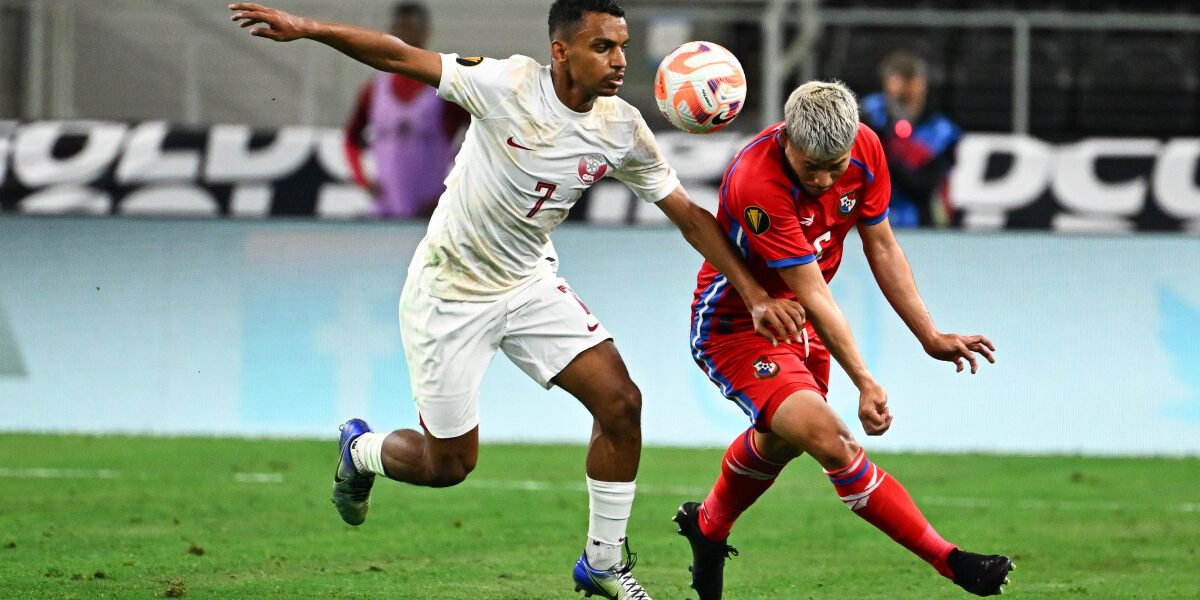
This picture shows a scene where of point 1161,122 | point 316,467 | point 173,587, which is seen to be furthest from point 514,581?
point 1161,122

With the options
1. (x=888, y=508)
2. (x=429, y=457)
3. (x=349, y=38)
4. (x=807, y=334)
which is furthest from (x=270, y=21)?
(x=888, y=508)

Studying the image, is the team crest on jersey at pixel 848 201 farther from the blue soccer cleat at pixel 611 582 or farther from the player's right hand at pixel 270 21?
the player's right hand at pixel 270 21

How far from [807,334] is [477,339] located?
1361mm

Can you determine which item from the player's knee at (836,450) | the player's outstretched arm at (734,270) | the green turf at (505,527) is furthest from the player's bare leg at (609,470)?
the player's knee at (836,450)

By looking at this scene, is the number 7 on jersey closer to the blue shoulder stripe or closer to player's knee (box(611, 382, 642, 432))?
player's knee (box(611, 382, 642, 432))

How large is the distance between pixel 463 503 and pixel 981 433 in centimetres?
427

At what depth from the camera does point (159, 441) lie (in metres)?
11.5

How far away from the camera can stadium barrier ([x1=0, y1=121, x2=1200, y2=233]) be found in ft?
37.1

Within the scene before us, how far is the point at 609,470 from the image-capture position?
619 centimetres

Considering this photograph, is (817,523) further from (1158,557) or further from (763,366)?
(763,366)

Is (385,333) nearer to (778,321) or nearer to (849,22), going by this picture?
(849,22)

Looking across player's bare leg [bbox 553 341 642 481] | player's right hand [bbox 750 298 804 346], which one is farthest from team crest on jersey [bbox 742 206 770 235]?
player's bare leg [bbox 553 341 642 481]

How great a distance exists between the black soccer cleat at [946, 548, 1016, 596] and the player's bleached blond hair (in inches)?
59.6

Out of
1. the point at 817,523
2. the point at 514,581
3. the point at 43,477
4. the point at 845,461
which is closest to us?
the point at 845,461
